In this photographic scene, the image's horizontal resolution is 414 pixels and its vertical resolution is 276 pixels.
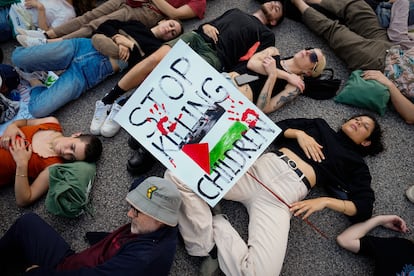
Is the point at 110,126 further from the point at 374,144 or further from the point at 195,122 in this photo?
the point at 374,144

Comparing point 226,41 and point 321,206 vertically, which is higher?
point 226,41

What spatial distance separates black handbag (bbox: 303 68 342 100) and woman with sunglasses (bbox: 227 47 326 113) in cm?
4

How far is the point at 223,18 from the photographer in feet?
5.64

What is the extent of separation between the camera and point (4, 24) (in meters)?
1.78

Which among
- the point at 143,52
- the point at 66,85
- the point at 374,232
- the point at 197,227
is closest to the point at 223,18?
the point at 143,52

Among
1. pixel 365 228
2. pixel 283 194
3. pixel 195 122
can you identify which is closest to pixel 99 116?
pixel 195 122

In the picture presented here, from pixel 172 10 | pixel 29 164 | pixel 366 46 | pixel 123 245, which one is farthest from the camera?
pixel 172 10

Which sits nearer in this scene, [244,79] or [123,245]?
[123,245]

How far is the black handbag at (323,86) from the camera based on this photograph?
5.32ft

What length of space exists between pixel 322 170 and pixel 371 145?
0.28 meters

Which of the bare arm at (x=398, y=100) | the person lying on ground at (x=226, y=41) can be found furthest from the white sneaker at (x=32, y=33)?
A: the bare arm at (x=398, y=100)

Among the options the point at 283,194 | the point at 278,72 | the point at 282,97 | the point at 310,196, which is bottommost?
the point at 310,196

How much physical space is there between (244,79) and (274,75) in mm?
135

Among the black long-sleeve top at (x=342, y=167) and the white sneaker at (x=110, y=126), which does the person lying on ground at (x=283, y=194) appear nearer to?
the black long-sleeve top at (x=342, y=167)
